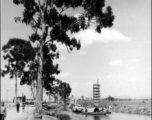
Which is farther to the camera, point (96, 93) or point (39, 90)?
point (96, 93)

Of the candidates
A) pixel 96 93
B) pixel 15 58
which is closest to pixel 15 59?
pixel 15 58

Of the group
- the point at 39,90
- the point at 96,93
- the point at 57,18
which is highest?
the point at 57,18

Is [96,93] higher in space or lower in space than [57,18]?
lower

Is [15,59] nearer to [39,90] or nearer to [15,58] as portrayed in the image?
[15,58]

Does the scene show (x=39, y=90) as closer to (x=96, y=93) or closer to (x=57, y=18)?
(x=57, y=18)

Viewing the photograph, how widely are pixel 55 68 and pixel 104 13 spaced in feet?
67.9

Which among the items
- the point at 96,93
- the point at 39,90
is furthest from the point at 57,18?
the point at 96,93

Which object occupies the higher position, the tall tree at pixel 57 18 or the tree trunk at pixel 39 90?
the tall tree at pixel 57 18

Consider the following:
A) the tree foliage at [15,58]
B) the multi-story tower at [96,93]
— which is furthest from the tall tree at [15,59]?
the multi-story tower at [96,93]

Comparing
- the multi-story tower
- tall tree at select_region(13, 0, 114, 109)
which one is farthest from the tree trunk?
the multi-story tower

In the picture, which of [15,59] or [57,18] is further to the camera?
[15,59]

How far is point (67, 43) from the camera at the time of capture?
58.6ft

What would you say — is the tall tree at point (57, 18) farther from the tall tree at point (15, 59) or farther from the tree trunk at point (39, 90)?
the tall tree at point (15, 59)

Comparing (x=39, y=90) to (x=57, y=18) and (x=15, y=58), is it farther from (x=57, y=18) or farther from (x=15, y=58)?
(x=15, y=58)
